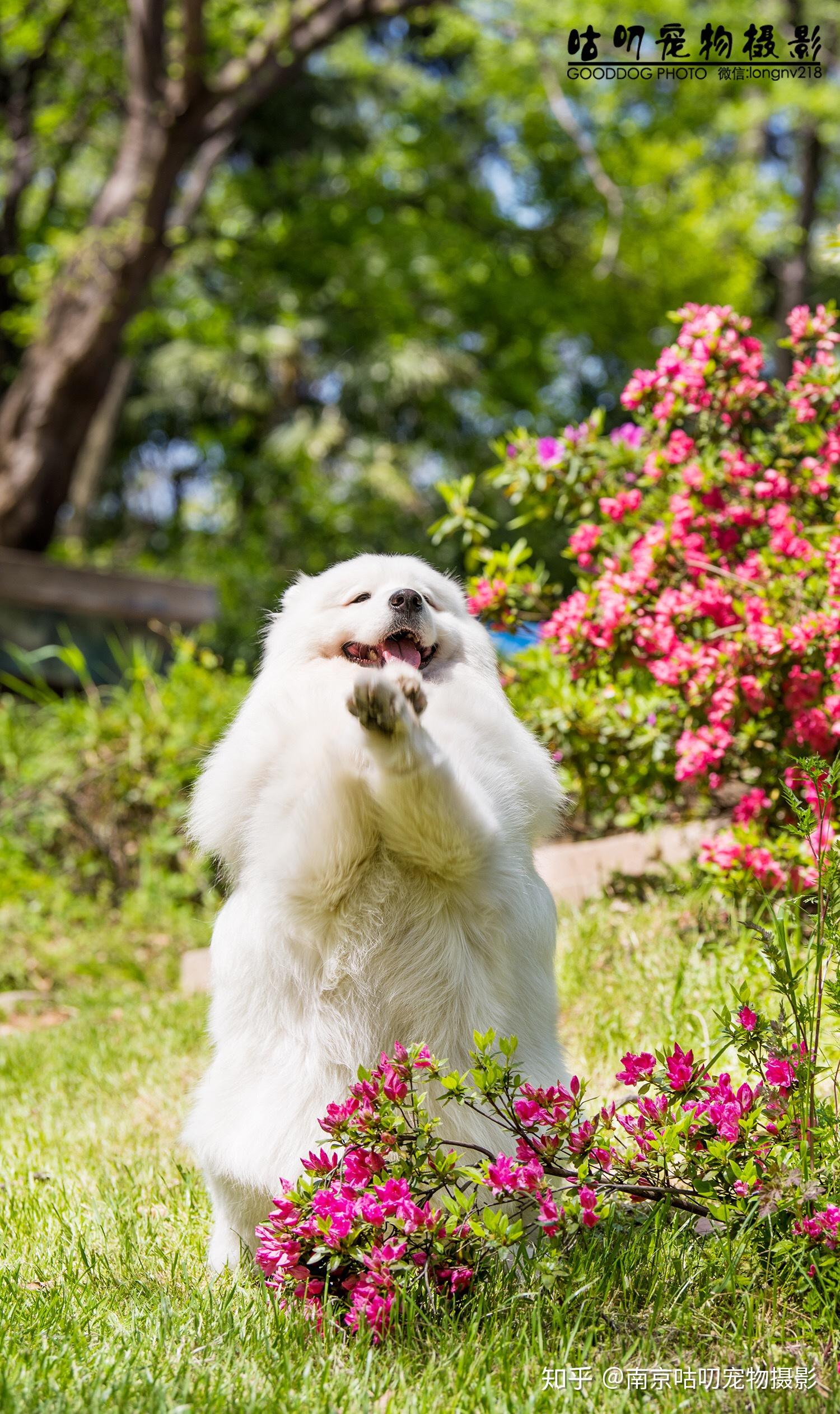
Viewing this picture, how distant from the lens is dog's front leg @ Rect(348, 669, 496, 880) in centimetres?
191

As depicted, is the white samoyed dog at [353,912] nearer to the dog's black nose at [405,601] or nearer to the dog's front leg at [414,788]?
the dog's front leg at [414,788]

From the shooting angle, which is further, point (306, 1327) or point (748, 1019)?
point (748, 1019)

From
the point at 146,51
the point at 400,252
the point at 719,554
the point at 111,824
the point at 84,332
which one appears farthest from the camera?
the point at 400,252

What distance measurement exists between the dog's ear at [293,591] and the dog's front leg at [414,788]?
742mm

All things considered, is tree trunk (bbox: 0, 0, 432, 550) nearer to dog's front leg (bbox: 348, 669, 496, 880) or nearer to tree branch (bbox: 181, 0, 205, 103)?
tree branch (bbox: 181, 0, 205, 103)

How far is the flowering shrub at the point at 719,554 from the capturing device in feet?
12.0

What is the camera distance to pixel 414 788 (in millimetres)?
1971

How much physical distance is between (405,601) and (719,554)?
1.99 meters

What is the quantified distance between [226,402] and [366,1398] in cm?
1820

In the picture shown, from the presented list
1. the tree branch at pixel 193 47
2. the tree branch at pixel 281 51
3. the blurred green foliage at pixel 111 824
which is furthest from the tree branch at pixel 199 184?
the blurred green foliage at pixel 111 824

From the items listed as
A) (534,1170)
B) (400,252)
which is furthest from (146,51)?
(534,1170)

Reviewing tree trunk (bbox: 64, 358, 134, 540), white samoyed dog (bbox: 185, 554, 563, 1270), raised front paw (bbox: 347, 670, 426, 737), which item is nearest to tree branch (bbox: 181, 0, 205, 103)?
tree trunk (bbox: 64, 358, 134, 540)

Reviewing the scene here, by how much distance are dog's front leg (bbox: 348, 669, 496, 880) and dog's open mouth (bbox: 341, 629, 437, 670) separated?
0.42m

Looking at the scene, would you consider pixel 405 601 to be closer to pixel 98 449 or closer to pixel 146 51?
pixel 146 51
